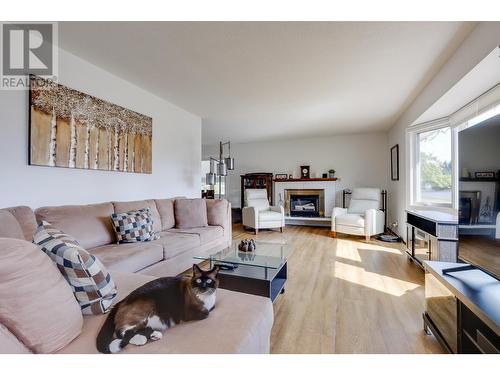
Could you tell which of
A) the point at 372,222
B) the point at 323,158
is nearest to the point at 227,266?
the point at 372,222

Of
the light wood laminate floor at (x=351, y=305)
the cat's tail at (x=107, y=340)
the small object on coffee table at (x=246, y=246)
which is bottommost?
the light wood laminate floor at (x=351, y=305)

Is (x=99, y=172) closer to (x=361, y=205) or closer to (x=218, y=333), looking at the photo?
(x=218, y=333)

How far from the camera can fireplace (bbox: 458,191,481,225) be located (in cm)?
128

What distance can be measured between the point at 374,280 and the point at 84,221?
281cm

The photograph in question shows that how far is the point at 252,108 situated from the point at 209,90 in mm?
879

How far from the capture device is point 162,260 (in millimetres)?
2139

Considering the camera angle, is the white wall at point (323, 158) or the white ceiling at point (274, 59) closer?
the white ceiling at point (274, 59)

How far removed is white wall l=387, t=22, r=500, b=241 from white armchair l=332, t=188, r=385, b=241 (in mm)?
354

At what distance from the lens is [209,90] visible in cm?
294

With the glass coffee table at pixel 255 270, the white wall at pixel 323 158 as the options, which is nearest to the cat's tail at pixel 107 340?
the glass coffee table at pixel 255 270

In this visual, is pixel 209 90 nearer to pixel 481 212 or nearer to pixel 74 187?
pixel 74 187

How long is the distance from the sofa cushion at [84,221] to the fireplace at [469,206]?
109 inches

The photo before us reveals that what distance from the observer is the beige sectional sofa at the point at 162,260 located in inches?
30.8

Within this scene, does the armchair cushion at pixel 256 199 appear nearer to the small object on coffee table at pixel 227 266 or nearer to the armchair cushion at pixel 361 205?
the armchair cushion at pixel 361 205
